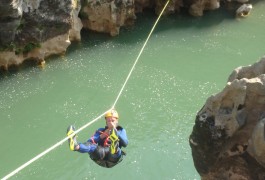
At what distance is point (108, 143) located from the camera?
30.5 feet

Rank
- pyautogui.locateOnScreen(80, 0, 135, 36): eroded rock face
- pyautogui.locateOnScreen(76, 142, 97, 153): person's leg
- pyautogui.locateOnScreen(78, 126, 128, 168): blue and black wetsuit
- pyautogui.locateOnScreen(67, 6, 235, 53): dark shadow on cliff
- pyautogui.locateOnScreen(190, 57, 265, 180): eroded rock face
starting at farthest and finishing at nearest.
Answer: pyautogui.locateOnScreen(67, 6, 235, 53): dark shadow on cliff, pyautogui.locateOnScreen(80, 0, 135, 36): eroded rock face, pyautogui.locateOnScreen(78, 126, 128, 168): blue and black wetsuit, pyautogui.locateOnScreen(76, 142, 97, 153): person's leg, pyautogui.locateOnScreen(190, 57, 265, 180): eroded rock face

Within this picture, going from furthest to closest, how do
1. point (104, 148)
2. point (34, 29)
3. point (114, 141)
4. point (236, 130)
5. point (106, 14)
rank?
point (106, 14), point (34, 29), point (104, 148), point (114, 141), point (236, 130)

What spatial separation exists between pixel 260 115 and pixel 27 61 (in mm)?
11712

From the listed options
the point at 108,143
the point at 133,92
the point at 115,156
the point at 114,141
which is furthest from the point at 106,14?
the point at 114,141

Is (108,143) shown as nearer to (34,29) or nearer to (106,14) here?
(34,29)

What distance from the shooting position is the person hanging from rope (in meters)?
8.95

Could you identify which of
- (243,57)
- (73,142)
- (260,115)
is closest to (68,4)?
(243,57)

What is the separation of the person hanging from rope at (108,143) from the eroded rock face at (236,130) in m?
1.51

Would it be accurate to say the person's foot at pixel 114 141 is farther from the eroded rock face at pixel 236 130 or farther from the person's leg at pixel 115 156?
the eroded rock face at pixel 236 130

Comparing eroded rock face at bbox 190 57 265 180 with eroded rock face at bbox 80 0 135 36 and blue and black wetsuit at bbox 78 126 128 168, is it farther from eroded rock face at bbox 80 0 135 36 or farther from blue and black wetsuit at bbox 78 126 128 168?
eroded rock face at bbox 80 0 135 36

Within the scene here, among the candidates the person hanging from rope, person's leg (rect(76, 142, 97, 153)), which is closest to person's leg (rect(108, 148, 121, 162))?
the person hanging from rope

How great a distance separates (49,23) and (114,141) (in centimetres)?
973

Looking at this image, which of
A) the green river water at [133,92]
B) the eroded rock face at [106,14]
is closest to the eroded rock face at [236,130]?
the green river water at [133,92]

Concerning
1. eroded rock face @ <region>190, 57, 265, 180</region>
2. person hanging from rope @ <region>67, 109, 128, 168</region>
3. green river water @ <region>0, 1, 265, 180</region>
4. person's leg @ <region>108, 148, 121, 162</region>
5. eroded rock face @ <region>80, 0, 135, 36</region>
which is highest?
eroded rock face @ <region>190, 57, 265, 180</region>
